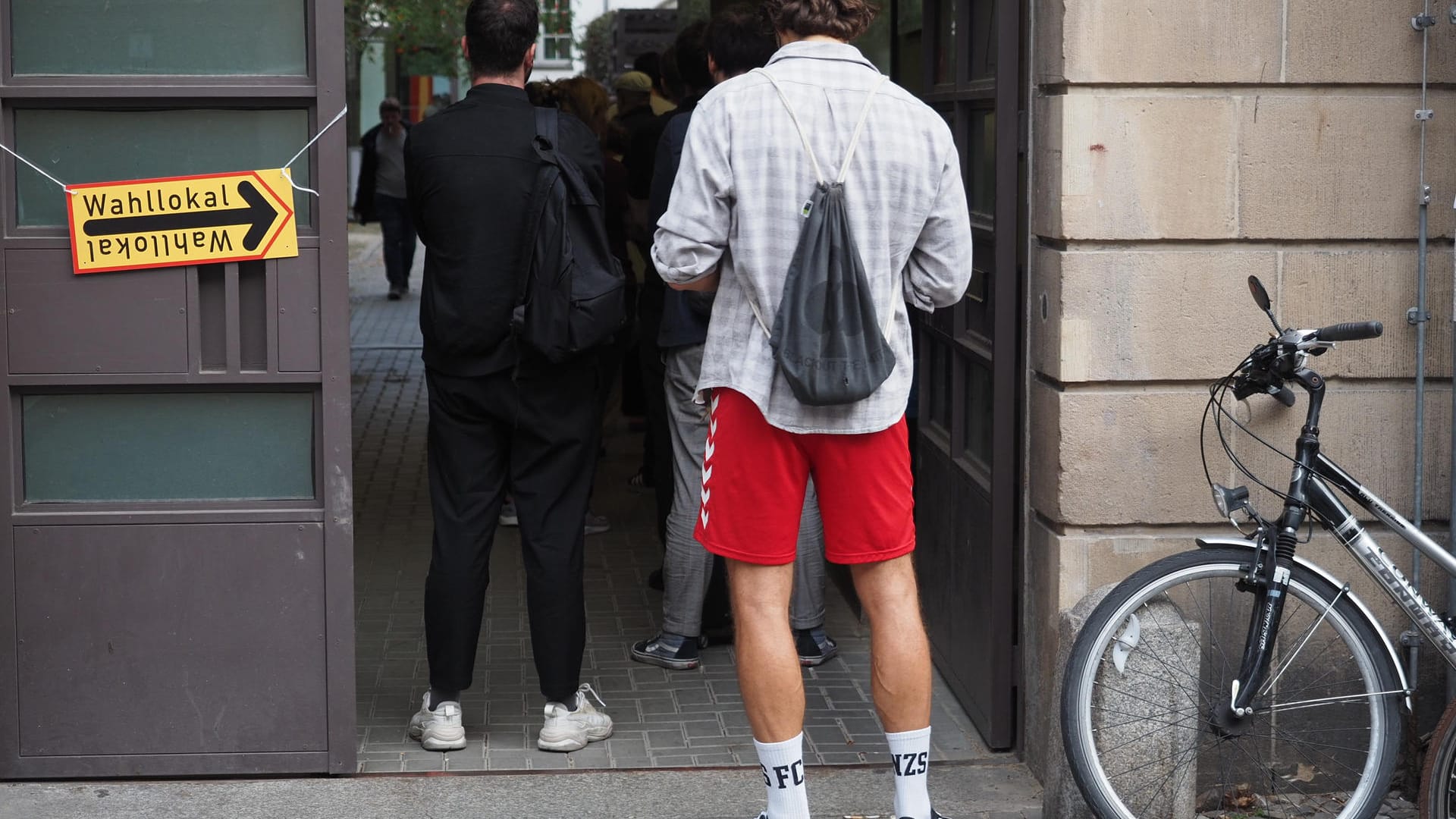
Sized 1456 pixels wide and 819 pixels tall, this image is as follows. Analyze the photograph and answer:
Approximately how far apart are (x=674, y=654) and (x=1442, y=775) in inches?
96.2

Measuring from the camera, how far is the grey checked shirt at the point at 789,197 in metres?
3.68

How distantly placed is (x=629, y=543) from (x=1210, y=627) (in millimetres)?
3420

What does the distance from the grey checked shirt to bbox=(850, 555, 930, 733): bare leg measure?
0.34m

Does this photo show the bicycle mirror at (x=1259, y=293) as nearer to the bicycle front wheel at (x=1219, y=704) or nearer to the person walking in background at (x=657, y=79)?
the bicycle front wheel at (x=1219, y=704)

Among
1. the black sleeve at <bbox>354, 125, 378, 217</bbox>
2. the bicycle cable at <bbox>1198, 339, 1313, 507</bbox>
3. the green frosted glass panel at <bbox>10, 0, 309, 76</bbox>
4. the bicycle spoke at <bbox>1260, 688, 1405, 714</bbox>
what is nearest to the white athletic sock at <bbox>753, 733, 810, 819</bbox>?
the bicycle spoke at <bbox>1260, 688, 1405, 714</bbox>

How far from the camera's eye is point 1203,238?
13.8ft

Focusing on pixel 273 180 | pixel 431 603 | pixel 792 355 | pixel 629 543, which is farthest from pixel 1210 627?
pixel 629 543

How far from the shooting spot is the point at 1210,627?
427 centimetres

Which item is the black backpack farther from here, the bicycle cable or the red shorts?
the bicycle cable

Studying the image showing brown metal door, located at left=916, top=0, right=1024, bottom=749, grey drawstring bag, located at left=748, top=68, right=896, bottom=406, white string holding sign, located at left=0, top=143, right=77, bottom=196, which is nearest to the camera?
grey drawstring bag, located at left=748, top=68, right=896, bottom=406

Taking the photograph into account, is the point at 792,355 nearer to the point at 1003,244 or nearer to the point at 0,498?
the point at 1003,244

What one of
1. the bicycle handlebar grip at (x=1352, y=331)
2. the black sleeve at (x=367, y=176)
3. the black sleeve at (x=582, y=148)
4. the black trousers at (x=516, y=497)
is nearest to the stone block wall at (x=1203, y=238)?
the bicycle handlebar grip at (x=1352, y=331)

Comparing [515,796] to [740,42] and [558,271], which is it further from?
[740,42]

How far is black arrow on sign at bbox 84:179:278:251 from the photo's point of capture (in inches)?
165
